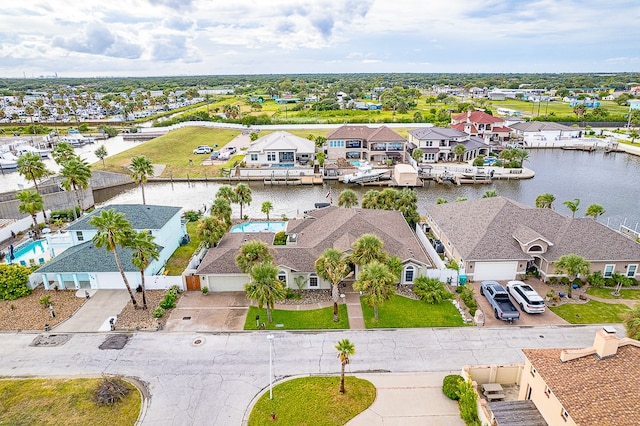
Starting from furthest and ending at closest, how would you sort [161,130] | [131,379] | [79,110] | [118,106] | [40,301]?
[118,106]
[79,110]
[161,130]
[40,301]
[131,379]

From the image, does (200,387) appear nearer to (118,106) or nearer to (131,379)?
(131,379)

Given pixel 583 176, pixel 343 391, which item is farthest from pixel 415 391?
pixel 583 176

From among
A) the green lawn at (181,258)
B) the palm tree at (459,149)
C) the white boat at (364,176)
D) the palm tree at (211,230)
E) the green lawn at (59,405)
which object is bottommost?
the green lawn at (59,405)

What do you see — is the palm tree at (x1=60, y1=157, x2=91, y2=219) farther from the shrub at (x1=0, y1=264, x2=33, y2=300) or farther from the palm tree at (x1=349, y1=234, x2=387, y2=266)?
the palm tree at (x1=349, y1=234, x2=387, y2=266)

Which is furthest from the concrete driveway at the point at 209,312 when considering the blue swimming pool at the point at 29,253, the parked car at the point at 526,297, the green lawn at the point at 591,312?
the green lawn at the point at 591,312

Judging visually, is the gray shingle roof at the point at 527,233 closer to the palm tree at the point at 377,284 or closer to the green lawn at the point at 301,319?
the palm tree at the point at 377,284

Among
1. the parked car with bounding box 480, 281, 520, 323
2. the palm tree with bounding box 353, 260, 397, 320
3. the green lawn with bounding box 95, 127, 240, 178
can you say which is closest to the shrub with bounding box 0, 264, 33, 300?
the palm tree with bounding box 353, 260, 397, 320
